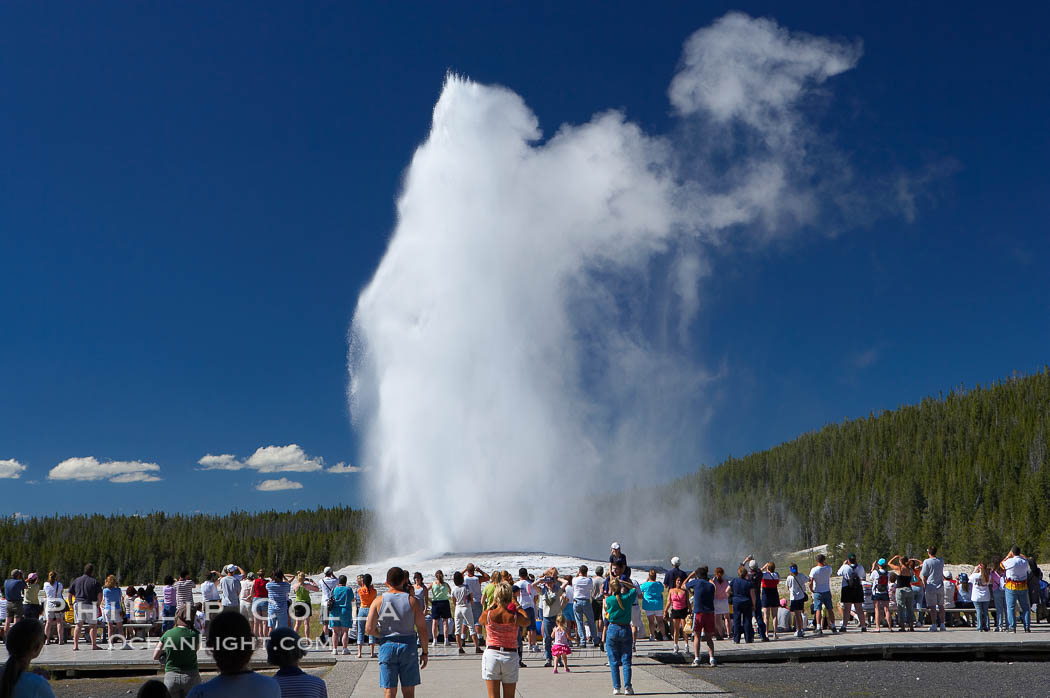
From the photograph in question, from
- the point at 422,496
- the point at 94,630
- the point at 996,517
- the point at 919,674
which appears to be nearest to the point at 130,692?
the point at 94,630

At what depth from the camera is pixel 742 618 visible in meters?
18.3

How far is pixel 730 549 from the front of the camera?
4845 inches

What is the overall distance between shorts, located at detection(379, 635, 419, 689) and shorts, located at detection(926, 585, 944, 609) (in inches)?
603

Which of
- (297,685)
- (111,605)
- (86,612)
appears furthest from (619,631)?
(111,605)

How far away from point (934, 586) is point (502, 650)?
14594mm

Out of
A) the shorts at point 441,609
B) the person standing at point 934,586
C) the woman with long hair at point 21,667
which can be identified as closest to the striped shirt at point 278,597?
the shorts at point 441,609

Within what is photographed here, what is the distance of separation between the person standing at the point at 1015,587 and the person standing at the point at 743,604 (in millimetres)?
5685

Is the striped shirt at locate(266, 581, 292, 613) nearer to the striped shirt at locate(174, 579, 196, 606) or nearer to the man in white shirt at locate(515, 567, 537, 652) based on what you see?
the striped shirt at locate(174, 579, 196, 606)

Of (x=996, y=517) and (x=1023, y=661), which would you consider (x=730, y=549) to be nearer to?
(x=996, y=517)

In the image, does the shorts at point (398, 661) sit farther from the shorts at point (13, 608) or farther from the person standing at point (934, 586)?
the person standing at point (934, 586)

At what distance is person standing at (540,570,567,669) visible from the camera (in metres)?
14.9

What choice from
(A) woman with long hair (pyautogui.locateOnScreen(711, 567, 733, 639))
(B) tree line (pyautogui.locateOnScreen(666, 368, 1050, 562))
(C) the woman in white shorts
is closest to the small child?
(A) woman with long hair (pyautogui.locateOnScreen(711, 567, 733, 639))

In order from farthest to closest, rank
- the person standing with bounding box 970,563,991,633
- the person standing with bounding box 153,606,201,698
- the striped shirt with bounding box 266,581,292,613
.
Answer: the person standing with bounding box 970,563,991,633 < the striped shirt with bounding box 266,581,292,613 < the person standing with bounding box 153,606,201,698

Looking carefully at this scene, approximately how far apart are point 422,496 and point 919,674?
3259cm
